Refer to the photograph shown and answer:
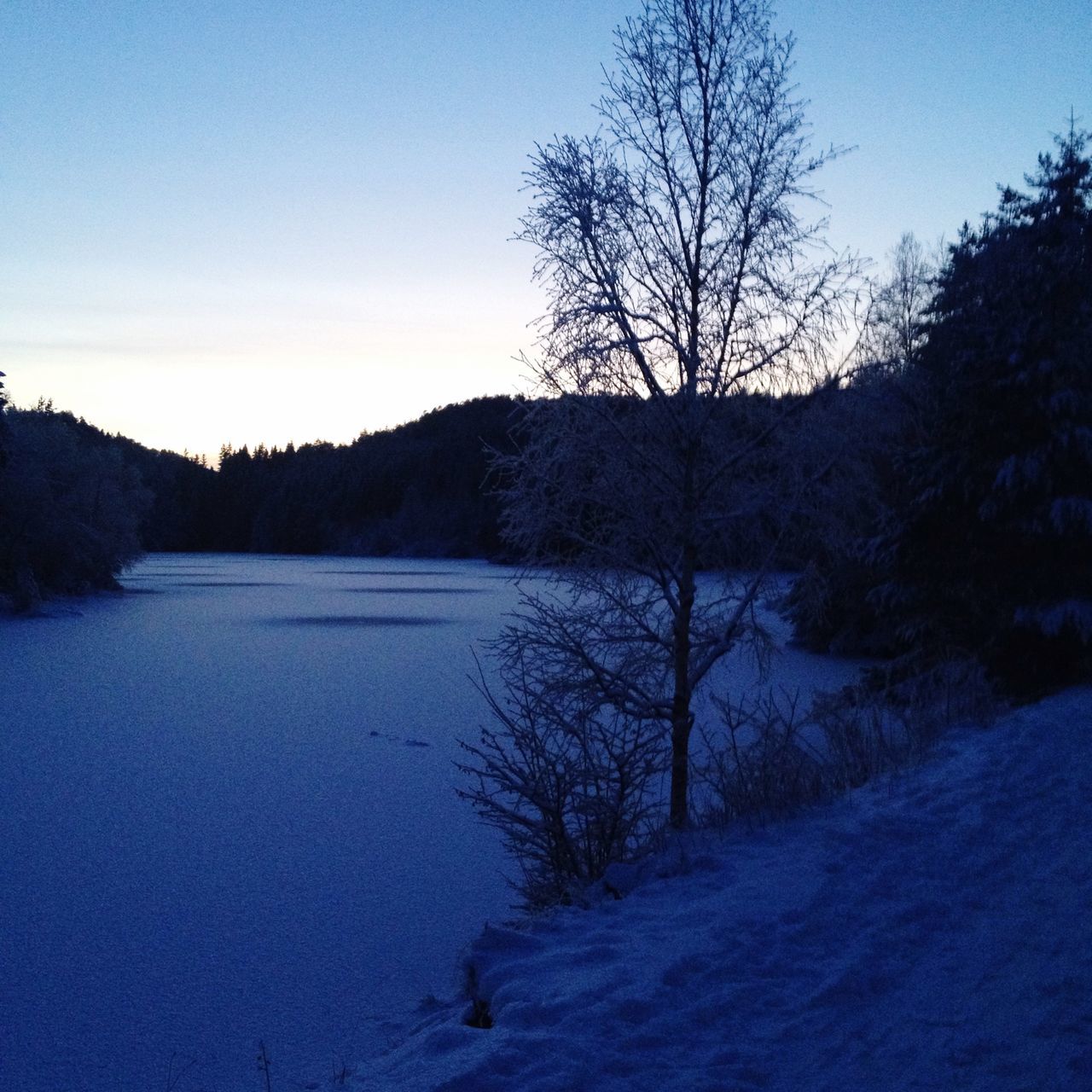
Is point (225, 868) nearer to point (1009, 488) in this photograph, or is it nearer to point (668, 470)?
point (668, 470)

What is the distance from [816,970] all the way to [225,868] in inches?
220

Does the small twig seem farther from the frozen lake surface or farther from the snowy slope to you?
the snowy slope

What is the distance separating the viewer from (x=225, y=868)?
8211 millimetres

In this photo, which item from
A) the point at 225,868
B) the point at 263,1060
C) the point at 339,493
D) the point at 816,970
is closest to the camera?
the point at 816,970

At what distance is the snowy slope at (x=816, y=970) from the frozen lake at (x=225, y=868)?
122 cm

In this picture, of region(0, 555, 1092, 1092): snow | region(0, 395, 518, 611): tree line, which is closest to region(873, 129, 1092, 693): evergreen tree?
region(0, 555, 1092, 1092): snow

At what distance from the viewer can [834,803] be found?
662 centimetres

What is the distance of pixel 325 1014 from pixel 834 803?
3333mm

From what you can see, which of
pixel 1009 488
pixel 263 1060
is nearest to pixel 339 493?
pixel 1009 488

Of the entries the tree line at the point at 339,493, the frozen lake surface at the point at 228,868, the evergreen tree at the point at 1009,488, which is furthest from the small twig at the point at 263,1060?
the tree line at the point at 339,493

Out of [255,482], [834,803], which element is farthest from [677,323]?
[255,482]

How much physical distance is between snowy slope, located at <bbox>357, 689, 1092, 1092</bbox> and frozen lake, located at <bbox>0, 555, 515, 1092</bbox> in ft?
4.01

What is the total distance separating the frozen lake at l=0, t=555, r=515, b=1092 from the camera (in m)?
5.51

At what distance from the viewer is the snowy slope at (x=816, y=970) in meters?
3.32
